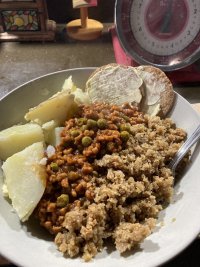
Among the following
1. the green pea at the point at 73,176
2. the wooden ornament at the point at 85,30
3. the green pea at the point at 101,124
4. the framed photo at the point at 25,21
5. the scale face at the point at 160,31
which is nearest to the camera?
the green pea at the point at 73,176

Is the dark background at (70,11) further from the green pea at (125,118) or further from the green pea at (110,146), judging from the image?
the green pea at (110,146)

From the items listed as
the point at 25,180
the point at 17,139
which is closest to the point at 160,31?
the point at 17,139

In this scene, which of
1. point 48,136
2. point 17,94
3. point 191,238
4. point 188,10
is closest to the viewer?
point 191,238

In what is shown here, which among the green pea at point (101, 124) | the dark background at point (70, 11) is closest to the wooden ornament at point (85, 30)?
the dark background at point (70, 11)

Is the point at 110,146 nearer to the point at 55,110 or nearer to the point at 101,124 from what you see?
the point at 101,124

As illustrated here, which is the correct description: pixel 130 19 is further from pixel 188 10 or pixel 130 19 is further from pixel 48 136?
pixel 48 136

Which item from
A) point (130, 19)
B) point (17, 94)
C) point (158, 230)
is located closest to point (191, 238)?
point (158, 230)

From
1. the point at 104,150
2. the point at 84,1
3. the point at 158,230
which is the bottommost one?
the point at 158,230
